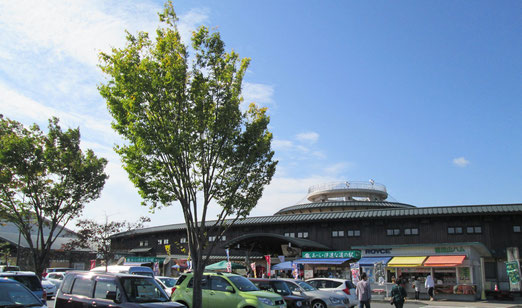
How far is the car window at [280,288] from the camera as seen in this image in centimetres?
1665

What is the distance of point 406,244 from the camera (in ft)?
108

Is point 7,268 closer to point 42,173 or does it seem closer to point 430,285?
point 42,173

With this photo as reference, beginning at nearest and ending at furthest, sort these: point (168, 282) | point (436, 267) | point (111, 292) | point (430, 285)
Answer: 1. point (111, 292)
2. point (168, 282)
3. point (430, 285)
4. point (436, 267)

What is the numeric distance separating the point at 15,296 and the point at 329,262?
79.9 feet

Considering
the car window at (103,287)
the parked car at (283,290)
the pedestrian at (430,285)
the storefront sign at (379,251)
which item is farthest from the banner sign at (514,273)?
the car window at (103,287)

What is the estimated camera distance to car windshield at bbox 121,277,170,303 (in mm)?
9938

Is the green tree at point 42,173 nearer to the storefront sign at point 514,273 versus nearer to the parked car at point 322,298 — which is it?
the parked car at point 322,298

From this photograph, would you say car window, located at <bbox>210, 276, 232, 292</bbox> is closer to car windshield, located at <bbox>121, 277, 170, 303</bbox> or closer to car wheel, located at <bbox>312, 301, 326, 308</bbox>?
car windshield, located at <bbox>121, 277, 170, 303</bbox>

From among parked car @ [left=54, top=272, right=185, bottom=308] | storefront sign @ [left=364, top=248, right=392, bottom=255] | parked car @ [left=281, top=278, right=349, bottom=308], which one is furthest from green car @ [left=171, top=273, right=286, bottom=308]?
storefront sign @ [left=364, top=248, right=392, bottom=255]

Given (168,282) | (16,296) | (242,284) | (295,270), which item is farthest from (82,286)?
(295,270)

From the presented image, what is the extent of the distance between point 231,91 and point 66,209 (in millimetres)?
16098

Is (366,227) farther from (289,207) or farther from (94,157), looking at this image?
(94,157)

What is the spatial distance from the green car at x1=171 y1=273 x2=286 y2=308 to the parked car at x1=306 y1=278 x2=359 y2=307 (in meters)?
6.30

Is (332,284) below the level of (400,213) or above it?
below
